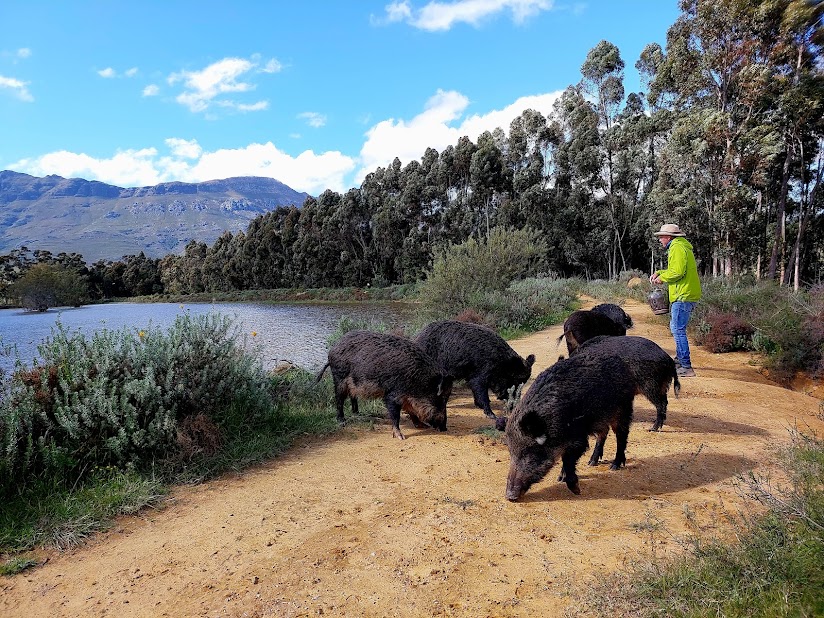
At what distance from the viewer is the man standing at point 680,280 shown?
26.2 ft

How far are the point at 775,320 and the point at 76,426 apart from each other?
12.7 metres

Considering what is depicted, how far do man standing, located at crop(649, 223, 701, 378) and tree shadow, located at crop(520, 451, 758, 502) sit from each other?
149 inches

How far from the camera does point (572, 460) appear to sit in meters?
4.07

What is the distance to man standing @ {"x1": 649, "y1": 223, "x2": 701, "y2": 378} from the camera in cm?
797

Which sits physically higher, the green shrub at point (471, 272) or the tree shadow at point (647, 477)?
the green shrub at point (471, 272)

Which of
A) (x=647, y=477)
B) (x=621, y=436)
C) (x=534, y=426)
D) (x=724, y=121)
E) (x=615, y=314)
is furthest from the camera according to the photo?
(x=724, y=121)

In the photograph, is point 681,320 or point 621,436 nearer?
point 621,436

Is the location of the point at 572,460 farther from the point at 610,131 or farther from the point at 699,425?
the point at 610,131

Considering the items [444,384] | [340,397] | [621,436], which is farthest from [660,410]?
[340,397]

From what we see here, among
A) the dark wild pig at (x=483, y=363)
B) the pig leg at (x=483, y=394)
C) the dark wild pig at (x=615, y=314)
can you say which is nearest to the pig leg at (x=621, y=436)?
the dark wild pig at (x=483, y=363)

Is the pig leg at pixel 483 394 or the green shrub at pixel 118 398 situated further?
the pig leg at pixel 483 394

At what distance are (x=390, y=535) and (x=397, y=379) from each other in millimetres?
2496

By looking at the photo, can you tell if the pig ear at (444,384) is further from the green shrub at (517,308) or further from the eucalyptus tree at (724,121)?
the eucalyptus tree at (724,121)

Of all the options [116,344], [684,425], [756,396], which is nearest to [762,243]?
[756,396]
